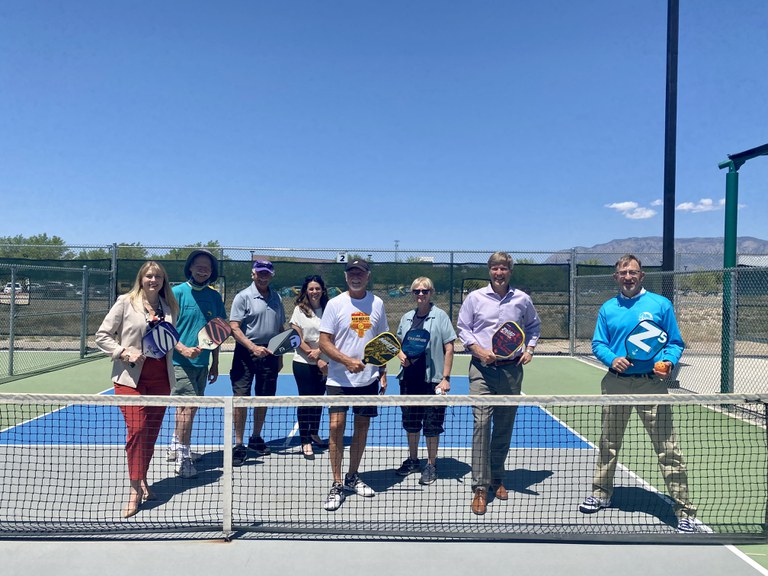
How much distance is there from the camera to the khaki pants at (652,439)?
4.06 metres

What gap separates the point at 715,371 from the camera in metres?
12.5

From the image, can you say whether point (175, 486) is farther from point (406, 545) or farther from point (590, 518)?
point (590, 518)

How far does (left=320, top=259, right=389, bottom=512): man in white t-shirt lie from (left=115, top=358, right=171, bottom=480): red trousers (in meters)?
1.29

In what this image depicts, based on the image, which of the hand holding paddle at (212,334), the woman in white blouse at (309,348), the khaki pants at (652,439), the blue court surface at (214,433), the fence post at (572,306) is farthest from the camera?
the fence post at (572,306)

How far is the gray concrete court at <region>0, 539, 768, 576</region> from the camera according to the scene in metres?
3.29

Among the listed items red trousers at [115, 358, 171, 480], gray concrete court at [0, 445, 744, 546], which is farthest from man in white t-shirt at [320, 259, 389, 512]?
red trousers at [115, 358, 171, 480]

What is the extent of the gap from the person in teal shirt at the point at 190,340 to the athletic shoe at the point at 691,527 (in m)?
3.84

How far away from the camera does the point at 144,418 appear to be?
4188mm

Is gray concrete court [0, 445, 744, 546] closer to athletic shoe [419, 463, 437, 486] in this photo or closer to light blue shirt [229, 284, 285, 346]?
athletic shoe [419, 463, 437, 486]

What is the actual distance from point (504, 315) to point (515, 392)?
0.63 meters

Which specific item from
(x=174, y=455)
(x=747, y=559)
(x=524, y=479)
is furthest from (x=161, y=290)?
(x=747, y=559)

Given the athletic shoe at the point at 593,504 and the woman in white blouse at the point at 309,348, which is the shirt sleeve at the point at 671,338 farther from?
the woman in white blouse at the point at 309,348

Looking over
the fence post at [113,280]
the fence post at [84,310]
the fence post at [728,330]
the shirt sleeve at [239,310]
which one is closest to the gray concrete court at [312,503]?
the shirt sleeve at [239,310]

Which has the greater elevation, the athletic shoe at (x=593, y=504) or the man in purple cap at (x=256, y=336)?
the man in purple cap at (x=256, y=336)
